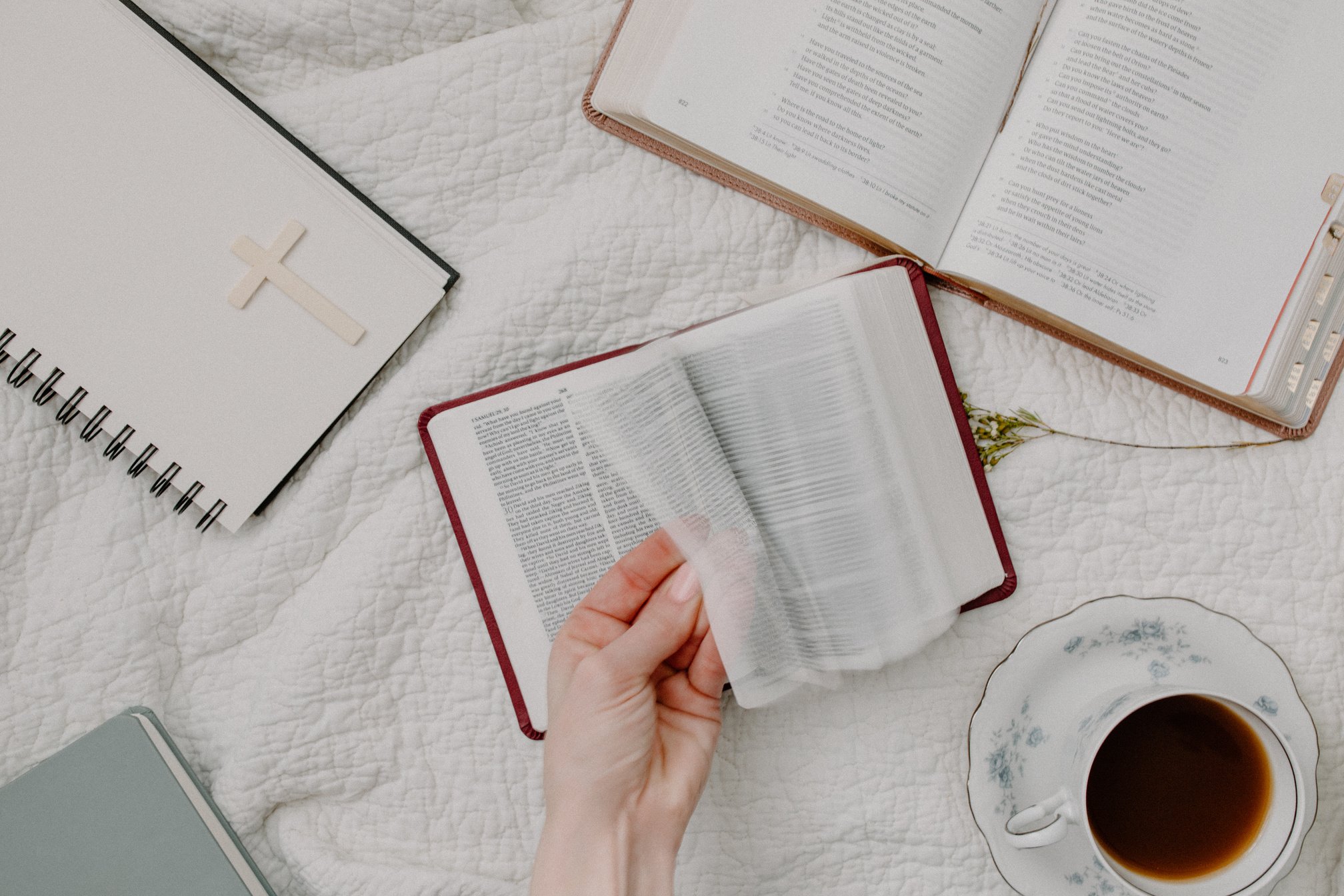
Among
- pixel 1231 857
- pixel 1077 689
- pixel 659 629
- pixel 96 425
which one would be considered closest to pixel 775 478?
pixel 659 629

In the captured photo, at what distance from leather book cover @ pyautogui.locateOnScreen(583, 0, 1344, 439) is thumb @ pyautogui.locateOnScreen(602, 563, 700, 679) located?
26cm

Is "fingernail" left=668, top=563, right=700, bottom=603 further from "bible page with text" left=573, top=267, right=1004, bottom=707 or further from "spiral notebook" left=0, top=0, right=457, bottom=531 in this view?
"spiral notebook" left=0, top=0, right=457, bottom=531

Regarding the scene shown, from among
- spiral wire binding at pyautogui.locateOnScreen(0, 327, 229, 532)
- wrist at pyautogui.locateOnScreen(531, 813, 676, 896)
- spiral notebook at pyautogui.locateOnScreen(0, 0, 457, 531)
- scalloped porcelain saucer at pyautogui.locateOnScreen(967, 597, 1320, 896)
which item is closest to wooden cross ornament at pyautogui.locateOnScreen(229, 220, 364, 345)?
spiral notebook at pyautogui.locateOnScreen(0, 0, 457, 531)

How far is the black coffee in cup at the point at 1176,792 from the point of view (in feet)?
1.72

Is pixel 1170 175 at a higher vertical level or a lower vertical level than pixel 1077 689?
higher

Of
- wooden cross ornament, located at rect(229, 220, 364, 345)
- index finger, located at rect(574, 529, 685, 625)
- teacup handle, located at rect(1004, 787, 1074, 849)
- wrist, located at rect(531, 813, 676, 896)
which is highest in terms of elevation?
wooden cross ornament, located at rect(229, 220, 364, 345)

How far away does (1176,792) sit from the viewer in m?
0.54

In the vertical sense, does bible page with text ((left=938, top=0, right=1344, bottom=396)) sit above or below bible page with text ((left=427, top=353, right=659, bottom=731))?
above

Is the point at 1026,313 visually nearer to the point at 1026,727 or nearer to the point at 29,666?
the point at 1026,727

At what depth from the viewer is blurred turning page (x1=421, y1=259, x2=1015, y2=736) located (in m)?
0.52

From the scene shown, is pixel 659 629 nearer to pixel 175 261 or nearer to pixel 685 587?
pixel 685 587

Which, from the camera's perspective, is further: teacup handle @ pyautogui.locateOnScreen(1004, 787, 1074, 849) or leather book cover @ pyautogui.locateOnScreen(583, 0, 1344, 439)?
leather book cover @ pyautogui.locateOnScreen(583, 0, 1344, 439)

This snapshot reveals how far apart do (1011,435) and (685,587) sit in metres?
0.26

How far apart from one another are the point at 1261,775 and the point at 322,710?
621 millimetres
